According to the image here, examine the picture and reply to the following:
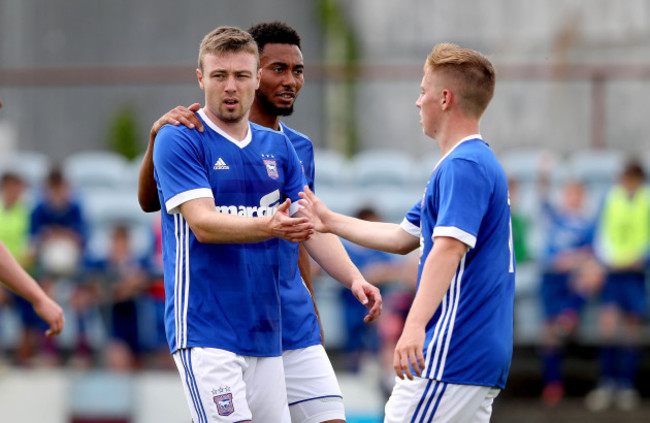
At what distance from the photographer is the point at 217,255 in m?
3.75

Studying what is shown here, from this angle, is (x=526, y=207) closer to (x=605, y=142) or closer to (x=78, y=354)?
(x=605, y=142)

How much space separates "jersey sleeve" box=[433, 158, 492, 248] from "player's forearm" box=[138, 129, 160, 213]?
120 centimetres

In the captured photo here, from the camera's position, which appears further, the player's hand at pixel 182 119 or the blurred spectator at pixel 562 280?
the blurred spectator at pixel 562 280

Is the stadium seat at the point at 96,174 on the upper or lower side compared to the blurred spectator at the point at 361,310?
upper

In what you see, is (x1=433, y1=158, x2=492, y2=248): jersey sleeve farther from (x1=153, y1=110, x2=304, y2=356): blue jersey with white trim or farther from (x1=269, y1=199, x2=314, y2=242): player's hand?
(x1=153, y1=110, x2=304, y2=356): blue jersey with white trim

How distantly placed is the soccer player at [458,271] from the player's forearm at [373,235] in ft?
0.98

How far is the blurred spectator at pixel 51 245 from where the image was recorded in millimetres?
8648

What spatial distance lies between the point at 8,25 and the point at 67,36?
0.89 m

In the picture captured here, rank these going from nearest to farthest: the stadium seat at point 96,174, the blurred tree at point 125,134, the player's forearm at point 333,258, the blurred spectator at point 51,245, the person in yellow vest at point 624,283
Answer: the player's forearm at point 333,258
the blurred spectator at point 51,245
the person in yellow vest at point 624,283
the stadium seat at point 96,174
the blurred tree at point 125,134

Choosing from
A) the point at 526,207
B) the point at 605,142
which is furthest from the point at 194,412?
the point at 605,142

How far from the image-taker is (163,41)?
1536 cm

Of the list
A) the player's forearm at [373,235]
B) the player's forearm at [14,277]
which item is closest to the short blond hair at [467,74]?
the player's forearm at [373,235]

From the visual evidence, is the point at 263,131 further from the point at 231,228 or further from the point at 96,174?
the point at 96,174

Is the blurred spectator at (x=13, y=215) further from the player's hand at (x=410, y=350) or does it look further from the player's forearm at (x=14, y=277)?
the player's hand at (x=410, y=350)
